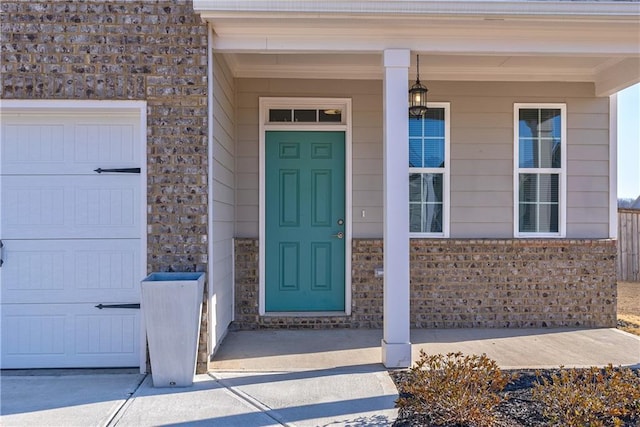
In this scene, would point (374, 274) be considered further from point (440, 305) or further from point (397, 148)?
point (397, 148)

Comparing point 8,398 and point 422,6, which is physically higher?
Result: point 422,6

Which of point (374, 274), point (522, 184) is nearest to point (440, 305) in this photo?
point (374, 274)

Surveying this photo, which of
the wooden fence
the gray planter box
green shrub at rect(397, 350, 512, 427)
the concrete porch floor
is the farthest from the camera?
the wooden fence

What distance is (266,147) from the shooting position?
5621mm

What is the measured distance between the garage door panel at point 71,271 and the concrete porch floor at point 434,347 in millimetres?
1111

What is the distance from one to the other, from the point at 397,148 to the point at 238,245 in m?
2.32

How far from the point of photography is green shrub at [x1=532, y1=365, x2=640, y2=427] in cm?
291

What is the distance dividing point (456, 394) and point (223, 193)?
2.93 m

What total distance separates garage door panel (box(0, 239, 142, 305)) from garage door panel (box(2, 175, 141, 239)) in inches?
3.6

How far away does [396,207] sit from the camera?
4195 millimetres

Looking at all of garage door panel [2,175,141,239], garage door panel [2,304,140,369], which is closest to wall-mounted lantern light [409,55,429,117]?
garage door panel [2,175,141,239]

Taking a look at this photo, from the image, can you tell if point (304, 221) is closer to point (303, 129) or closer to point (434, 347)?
point (303, 129)

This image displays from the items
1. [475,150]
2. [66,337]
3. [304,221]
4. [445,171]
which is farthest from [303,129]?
[66,337]

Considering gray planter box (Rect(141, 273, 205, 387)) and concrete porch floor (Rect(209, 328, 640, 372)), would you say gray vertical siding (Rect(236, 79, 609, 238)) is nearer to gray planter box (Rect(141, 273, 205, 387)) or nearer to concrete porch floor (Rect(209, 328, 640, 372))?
concrete porch floor (Rect(209, 328, 640, 372))
